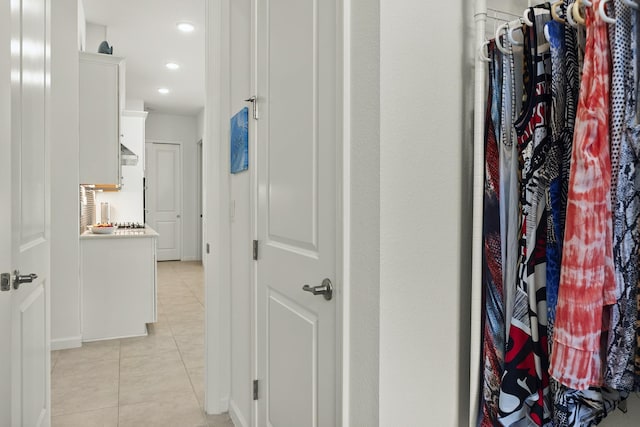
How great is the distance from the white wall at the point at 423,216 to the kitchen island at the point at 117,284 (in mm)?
3360

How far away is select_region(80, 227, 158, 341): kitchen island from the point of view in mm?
3842

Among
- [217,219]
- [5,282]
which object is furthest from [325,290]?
[217,219]

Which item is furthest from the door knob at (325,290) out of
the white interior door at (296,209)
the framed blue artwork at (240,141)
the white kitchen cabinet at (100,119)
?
the white kitchen cabinet at (100,119)

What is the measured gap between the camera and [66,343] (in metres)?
3.66

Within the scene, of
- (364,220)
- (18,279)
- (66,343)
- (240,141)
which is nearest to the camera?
(364,220)

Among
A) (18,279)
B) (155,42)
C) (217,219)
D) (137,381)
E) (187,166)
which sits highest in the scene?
(155,42)

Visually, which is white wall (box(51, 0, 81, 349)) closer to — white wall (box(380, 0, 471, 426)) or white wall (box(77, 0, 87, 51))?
white wall (box(77, 0, 87, 51))

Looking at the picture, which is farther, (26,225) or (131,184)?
(131,184)

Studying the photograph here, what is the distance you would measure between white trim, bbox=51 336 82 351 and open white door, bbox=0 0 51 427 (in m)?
1.73

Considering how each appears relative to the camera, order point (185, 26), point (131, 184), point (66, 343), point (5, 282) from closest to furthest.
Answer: point (5, 282) < point (66, 343) < point (185, 26) < point (131, 184)

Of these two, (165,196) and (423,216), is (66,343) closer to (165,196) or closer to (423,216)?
(423,216)

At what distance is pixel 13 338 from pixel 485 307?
1480 mm

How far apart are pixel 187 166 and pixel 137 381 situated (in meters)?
6.60

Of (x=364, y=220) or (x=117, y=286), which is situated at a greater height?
(x=364, y=220)
